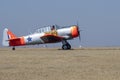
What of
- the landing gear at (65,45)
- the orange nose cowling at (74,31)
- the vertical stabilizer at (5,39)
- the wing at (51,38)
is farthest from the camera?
the vertical stabilizer at (5,39)

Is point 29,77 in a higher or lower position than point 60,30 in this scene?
lower

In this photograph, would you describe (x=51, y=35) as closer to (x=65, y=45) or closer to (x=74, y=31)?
(x=65, y=45)

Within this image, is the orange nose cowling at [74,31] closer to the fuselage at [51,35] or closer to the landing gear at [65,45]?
the fuselage at [51,35]

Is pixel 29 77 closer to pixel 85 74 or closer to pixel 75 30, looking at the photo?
pixel 85 74

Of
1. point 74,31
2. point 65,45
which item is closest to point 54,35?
point 65,45

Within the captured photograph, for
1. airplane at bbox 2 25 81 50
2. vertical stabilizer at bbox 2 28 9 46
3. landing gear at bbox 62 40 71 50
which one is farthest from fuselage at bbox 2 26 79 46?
vertical stabilizer at bbox 2 28 9 46

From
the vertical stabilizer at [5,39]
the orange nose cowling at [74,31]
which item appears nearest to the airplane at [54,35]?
the orange nose cowling at [74,31]

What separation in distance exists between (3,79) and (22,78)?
0.69 m

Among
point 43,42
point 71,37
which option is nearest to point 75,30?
point 71,37

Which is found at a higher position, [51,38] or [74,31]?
[74,31]

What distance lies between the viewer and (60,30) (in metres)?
41.0

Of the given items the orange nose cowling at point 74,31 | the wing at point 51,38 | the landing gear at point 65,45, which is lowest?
the landing gear at point 65,45

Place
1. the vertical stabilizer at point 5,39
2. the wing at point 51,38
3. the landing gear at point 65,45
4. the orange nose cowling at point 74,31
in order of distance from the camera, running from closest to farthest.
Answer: the landing gear at point 65,45
the wing at point 51,38
the orange nose cowling at point 74,31
the vertical stabilizer at point 5,39

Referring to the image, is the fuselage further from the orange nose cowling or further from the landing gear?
the landing gear
